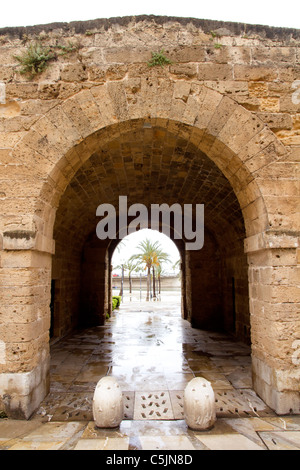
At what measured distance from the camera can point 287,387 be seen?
309 cm

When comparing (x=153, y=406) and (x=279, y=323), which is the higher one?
(x=279, y=323)

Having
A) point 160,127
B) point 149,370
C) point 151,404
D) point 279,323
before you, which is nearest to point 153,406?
point 151,404

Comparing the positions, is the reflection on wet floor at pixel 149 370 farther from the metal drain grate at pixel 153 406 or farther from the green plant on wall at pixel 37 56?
the green plant on wall at pixel 37 56

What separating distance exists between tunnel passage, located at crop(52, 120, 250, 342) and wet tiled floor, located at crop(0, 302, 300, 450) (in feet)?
5.87

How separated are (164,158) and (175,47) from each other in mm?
1859

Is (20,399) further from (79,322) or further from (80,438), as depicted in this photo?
(79,322)

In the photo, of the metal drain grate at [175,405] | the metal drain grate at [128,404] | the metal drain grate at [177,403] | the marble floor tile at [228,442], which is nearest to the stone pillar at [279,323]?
the metal drain grate at [175,405]

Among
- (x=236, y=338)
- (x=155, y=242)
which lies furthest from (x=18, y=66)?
(x=155, y=242)

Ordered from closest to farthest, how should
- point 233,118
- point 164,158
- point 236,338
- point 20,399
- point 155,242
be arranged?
point 20,399 → point 233,118 → point 164,158 → point 236,338 → point 155,242

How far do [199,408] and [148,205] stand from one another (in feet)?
20.0

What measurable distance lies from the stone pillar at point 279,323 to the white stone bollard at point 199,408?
34.1 inches

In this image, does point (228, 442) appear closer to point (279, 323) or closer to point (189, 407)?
point (189, 407)

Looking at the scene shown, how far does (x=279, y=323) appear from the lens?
3.19 meters

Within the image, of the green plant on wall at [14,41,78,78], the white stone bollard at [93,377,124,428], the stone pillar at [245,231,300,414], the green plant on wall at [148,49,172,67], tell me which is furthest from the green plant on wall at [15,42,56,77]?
the white stone bollard at [93,377,124,428]
